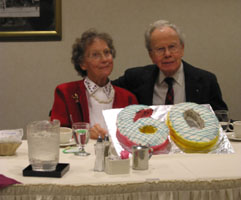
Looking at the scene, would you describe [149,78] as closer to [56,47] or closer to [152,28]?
[152,28]

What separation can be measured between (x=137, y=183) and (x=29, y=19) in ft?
7.84

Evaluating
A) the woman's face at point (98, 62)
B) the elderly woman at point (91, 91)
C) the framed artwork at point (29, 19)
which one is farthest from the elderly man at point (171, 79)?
the framed artwork at point (29, 19)

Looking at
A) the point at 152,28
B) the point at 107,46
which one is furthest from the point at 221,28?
the point at 107,46

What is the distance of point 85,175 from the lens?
4.05 feet

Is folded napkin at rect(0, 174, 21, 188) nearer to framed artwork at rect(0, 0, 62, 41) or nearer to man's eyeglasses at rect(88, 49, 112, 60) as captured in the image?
man's eyeglasses at rect(88, 49, 112, 60)

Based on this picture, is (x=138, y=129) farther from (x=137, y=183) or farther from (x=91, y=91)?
(x=91, y=91)

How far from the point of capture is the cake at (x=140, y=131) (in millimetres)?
1538

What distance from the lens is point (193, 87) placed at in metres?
2.50

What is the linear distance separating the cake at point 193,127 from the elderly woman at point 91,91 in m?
0.68

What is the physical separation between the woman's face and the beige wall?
917mm

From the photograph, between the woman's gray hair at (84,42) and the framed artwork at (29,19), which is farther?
the framed artwork at (29,19)

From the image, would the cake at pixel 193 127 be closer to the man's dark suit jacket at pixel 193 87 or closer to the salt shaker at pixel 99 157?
the salt shaker at pixel 99 157

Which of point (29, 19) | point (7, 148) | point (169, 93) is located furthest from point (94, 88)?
point (29, 19)

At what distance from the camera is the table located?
1146 millimetres
